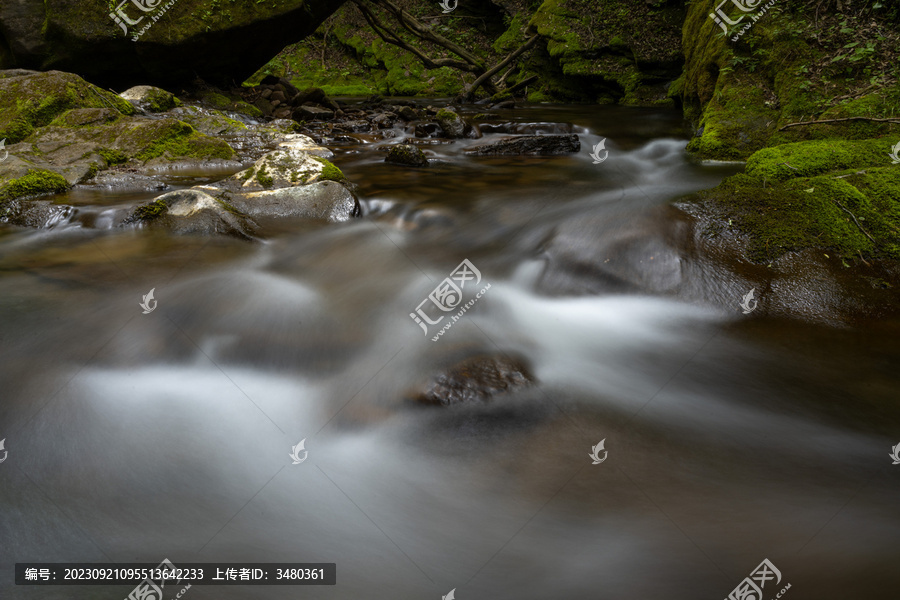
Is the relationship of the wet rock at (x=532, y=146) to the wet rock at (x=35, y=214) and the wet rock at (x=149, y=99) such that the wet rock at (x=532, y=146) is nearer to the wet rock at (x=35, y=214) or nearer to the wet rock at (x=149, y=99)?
the wet rock at (x=149, y=99)

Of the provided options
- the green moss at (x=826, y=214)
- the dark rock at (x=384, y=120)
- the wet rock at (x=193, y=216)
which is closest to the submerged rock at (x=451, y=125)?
the dark rock at (x=384, y=120)

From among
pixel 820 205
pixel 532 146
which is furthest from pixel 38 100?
pixel 820 205

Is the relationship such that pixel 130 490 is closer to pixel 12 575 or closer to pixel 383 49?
pixel 12 575

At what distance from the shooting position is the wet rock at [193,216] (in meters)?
4.49

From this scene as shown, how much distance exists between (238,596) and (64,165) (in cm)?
637

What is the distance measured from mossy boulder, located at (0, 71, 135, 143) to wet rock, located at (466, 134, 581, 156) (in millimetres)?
5665

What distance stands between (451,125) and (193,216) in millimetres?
6203

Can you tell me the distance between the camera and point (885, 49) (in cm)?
587

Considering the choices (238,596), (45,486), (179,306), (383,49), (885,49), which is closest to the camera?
(238,596)

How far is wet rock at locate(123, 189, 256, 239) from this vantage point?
14.7ft

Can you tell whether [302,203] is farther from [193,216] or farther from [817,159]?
[817,159]

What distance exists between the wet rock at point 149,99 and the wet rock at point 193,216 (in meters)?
4.99

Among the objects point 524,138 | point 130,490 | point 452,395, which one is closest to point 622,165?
point 524,138

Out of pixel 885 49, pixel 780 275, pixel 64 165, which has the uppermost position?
pixel 885 49
